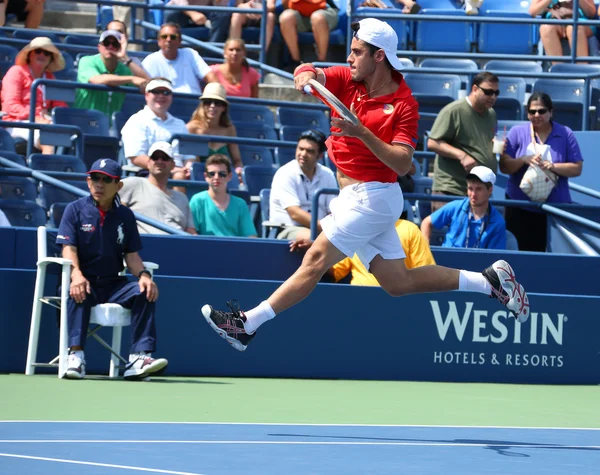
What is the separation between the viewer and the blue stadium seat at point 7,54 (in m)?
12.8

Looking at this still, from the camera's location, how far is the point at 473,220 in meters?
10.2

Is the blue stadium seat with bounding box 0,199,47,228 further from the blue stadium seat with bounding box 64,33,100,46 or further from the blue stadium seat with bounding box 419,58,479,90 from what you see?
the blue stadium seat with bounding box 419,58,479,90

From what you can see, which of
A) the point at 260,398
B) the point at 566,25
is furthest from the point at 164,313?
the point at 566,25

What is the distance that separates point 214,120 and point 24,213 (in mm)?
2552

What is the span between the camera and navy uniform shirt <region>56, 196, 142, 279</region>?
27.9 ft

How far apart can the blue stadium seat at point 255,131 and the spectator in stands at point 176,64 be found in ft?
2.61

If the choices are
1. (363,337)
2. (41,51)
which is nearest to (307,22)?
(41,51)

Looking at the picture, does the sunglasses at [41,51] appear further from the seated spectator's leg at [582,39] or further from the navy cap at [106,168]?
the seated spectator's leg at [582,39]

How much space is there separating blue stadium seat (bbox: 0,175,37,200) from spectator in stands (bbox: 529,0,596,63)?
297 inches

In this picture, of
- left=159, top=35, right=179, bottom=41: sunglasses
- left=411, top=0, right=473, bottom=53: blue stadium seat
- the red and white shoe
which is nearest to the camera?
the red and white shoe

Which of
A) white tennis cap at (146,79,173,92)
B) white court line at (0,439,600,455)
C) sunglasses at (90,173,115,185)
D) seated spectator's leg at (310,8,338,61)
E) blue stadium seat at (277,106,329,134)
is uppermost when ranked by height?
seated spectator's leg at (310,8,338,61)

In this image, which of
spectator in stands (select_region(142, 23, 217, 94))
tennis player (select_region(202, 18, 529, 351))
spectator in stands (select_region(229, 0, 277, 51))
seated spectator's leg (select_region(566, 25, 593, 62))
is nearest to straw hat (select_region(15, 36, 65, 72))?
spectator in stands (select_region(142, 23, 217, 94))

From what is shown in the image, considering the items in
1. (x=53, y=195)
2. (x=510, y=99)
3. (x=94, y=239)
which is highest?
(x=510, y=99)

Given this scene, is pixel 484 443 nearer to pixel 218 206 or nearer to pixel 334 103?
pixel 334 103
